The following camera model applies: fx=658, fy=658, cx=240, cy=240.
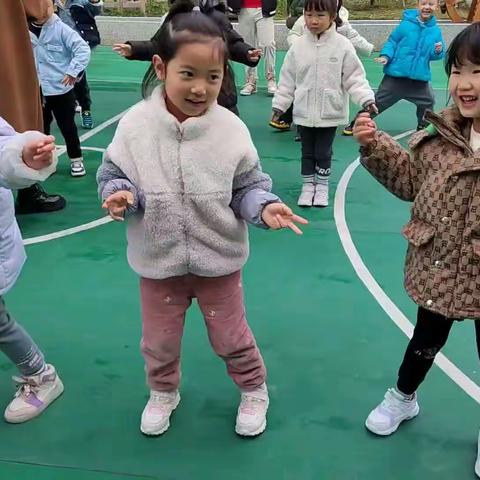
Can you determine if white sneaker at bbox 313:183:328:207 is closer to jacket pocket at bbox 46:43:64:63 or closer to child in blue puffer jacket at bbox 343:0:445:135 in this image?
child in blue puffer jacket at bbox 343:0:445:135

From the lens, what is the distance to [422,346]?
228 cm

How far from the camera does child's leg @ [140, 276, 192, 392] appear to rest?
7.43 feet

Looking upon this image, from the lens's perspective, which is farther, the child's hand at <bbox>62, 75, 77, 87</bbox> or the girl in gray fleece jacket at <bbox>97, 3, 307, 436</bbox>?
the child's hand at <bbox>62, 75, 77, 87</bbox>

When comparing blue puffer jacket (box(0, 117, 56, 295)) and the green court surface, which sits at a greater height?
blue puffer jacket (box(0, 117, 56, 295))

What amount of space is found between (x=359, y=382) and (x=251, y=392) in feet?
1.68

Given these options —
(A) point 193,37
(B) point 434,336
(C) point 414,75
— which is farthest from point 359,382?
(C) point 414,75

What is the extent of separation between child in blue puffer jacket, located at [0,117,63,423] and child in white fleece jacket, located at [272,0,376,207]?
2.66 m

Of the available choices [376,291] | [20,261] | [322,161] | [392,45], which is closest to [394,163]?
[20,261]

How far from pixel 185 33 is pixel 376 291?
199 cm

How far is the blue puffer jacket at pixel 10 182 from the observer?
1899 mm

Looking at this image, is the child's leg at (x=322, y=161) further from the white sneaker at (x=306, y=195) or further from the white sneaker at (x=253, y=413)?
the white sneaker at (x=253, y=413)

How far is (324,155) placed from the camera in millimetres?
4707

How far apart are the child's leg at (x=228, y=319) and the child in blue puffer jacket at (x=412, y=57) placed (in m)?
4.28

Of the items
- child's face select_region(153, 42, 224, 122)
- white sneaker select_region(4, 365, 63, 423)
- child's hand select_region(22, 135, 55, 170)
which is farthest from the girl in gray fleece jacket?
white sneaker select_region(4, 365, 63, 423)
